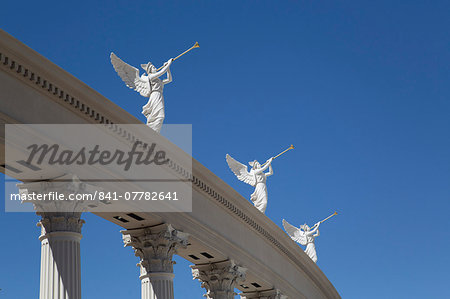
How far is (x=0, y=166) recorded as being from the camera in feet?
86.0

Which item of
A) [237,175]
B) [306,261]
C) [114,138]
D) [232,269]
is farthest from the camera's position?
[306,261]

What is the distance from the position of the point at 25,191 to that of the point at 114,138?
4.70m

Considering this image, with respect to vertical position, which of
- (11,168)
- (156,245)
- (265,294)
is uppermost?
(11,168)

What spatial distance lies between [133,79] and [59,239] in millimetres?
10925

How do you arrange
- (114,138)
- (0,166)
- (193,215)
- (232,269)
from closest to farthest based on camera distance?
(0,166) < (114,138) < (193,215) < (232,269)

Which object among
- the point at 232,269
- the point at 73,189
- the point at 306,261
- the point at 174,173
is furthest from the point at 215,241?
the point at 306,261

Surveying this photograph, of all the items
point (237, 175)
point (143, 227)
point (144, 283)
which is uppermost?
point (237, 175)

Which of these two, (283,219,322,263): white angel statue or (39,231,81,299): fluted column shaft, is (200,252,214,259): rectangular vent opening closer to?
(39,231,81,299): fluted column shaft

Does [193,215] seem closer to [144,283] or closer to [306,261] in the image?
[144,283]

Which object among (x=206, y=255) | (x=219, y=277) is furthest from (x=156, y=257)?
(x=219, y=277)

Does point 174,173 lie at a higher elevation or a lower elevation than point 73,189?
higher

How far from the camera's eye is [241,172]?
4794 centimetres

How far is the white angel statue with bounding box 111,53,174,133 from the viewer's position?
1323 inches

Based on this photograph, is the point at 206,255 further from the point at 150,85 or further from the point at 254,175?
the point at 254,175
